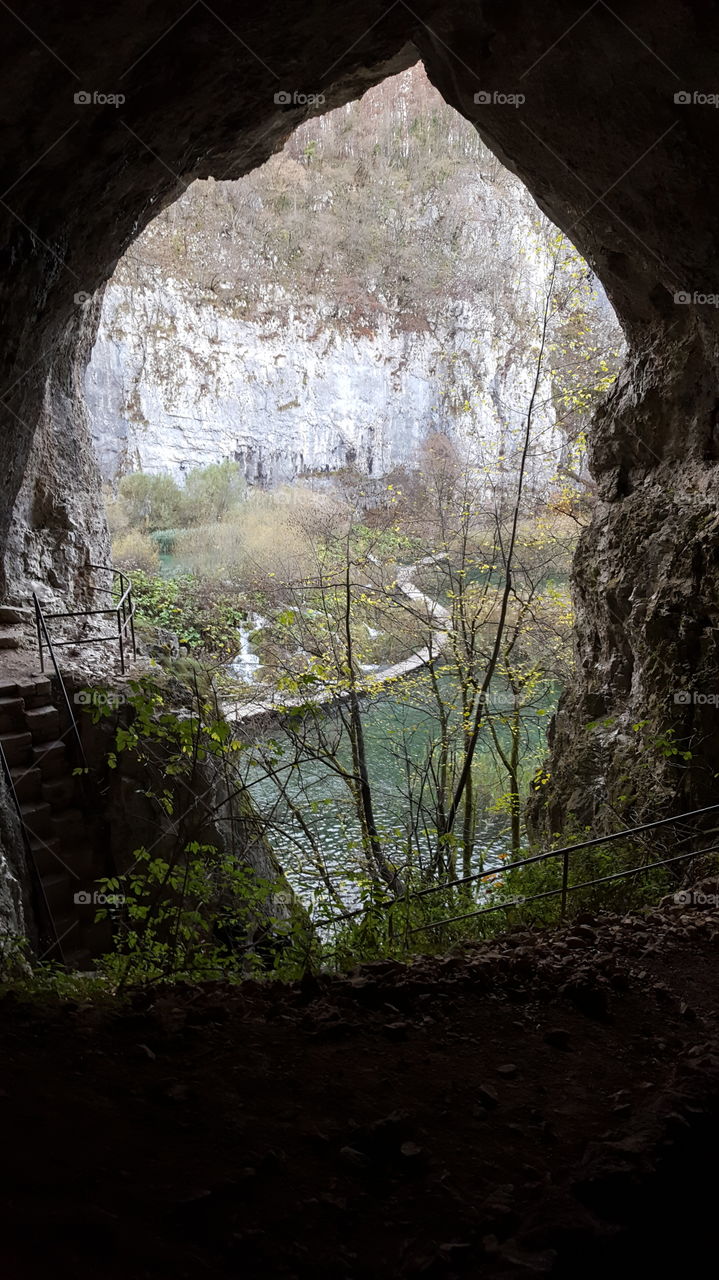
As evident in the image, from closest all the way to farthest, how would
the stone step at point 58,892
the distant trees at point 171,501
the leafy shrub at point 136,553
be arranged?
the stone step at point 58,892 → the leafy shrub at point 136,553 → the distant trees at point 171,501

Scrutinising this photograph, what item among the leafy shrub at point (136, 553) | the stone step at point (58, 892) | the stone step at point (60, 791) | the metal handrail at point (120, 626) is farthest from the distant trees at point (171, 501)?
the stone step at point (58, 892)

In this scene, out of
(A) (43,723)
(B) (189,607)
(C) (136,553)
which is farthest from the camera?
(C) (136,553)

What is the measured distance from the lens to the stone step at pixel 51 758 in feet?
30.1

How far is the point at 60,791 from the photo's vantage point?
30.4 ft

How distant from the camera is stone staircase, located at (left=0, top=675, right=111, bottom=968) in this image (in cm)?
881

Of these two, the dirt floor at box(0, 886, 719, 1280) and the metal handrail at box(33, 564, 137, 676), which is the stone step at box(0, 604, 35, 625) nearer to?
the metal handrail at box(33, 564, 137, 676)

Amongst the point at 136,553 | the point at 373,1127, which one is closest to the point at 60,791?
the point at 373,1127

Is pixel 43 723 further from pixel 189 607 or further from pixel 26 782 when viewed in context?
pixel 189 607

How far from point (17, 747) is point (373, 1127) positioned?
23.8 feet

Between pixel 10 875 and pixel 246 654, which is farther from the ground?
pixel 10 875

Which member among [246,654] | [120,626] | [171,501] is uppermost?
[171,501]

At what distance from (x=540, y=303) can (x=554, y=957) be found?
33208 mm

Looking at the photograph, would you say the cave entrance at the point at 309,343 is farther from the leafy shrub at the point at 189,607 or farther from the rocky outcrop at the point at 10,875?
the rocky outcrop at the point at 10,875

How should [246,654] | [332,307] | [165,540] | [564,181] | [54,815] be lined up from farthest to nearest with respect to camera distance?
[332,307], [165,540], [246,654], [54,815], [564,181]
